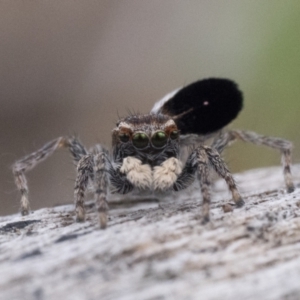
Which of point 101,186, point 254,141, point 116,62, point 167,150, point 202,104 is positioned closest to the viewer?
point 101,186

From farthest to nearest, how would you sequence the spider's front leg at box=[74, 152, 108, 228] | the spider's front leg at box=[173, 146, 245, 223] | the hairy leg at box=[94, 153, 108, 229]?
1. the spider's front leg at box=[173, 146, 245, 223]
2. the spider's front leg at box=[74, 152, 108, 228]
3. the hairy leg at box=[94, 153, 108, 229]

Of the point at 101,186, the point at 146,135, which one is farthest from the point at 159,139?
the point at 101,186

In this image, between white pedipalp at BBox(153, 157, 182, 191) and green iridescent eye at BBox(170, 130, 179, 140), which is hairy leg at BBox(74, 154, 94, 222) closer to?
white pedipalp at BBox(153, 157, 182, 191)

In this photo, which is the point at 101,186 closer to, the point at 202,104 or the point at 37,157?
the point at 37,157

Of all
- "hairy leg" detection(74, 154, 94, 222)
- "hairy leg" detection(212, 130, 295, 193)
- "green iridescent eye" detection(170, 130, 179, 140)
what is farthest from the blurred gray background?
"hairy leg" detection(74, 154, 94, 222)

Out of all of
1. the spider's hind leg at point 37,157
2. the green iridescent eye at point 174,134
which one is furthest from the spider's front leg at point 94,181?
the spider's hind leg at point 37,157

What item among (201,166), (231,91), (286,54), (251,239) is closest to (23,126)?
(286,54)
